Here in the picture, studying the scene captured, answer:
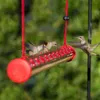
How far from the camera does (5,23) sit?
1.70 m

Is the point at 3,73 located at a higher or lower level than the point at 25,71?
lower

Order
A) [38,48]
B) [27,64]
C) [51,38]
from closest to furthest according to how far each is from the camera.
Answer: [27,64], [38,48], [51,38]

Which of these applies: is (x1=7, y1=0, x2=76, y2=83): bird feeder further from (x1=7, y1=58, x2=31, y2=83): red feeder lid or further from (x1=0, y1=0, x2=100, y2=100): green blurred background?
(x1=0, y1=0, x2=100, y2=100): green blurred background

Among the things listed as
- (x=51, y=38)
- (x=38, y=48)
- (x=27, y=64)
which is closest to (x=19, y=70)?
(x=27, y=64)

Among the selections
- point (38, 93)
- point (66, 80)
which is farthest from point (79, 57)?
point (38, 93)

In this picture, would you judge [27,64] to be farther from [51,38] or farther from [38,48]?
[51,38]

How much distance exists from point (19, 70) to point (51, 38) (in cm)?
86

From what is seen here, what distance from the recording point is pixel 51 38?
175 cm

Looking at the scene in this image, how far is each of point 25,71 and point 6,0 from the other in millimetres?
854

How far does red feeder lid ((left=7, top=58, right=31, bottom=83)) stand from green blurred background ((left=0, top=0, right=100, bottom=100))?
0.80m

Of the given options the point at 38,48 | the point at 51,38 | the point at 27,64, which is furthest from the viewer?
the point at 51,38

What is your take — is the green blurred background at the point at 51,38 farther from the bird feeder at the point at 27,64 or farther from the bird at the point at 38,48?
the bird feeder at the point at 27,64

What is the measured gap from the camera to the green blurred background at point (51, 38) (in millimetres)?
1715

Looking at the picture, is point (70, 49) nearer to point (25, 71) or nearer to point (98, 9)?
point (25, 71)
